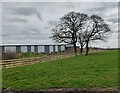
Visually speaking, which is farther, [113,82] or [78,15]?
[78,15]

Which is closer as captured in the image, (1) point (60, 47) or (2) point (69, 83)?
(2) point (69, 83)

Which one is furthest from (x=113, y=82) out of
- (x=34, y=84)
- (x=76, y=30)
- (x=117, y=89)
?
(x=76, y=30)

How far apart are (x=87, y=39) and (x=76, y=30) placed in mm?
3058

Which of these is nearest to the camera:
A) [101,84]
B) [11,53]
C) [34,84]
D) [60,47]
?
[101,84]

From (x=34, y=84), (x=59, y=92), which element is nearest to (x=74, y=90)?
(x=59, y=92)

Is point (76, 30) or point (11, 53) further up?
point (76, 30)

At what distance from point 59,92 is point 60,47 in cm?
6308

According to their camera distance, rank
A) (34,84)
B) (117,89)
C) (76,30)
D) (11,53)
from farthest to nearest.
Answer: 1. (76,30)
2. (11,53)
3. (34,84)
4. (117,89)

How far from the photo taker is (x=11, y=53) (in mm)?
39906

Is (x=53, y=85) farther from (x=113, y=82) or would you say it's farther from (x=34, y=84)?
(x=113, y=82)

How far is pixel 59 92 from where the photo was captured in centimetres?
1050

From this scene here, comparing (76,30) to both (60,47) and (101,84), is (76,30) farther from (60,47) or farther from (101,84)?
(101,84)

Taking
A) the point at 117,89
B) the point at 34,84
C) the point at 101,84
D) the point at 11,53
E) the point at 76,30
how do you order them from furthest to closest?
the point at 76,30 < the point at 11,53 < the point at 34,84 < the point at 101,84 < the point at 117,89

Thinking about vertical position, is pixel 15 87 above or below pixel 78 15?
below
